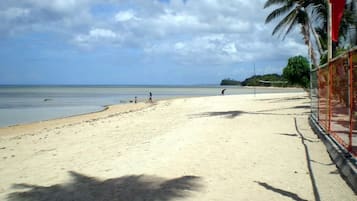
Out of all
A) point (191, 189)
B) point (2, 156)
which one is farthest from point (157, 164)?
point (2, 156)

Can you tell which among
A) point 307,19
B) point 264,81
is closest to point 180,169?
point 307,19

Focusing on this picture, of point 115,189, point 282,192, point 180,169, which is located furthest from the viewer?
point 180,169

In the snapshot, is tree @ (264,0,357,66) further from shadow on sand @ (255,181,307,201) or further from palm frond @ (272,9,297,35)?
shadow on sand @ (255,181,307,201)

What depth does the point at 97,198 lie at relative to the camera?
235 inches

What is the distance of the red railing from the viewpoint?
6.89 m

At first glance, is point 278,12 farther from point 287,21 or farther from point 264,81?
point 264,81

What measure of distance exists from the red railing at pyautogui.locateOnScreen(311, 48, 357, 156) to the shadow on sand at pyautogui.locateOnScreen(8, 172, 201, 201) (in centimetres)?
286

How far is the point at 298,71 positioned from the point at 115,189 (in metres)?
27.3

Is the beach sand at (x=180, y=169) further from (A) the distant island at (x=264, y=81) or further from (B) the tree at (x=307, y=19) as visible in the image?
(A) the distant island at (x=264, y=81)

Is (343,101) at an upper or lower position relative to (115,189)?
upper

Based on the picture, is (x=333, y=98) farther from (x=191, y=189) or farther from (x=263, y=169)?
(x=191, y=189)

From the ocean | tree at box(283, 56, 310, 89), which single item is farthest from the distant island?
tree at box(283, 56, 310, 89)

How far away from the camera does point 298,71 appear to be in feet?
104

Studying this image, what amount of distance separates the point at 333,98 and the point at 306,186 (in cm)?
400
